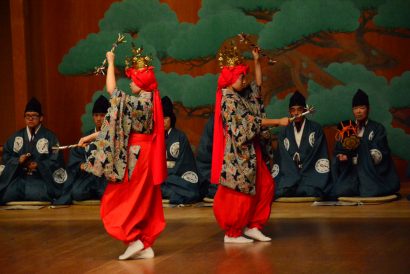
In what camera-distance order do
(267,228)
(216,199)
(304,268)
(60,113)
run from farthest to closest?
(60,113)
(267,228)
(216,199)
(304,268)

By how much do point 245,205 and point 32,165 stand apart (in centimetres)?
412

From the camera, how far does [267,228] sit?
7.98 meters

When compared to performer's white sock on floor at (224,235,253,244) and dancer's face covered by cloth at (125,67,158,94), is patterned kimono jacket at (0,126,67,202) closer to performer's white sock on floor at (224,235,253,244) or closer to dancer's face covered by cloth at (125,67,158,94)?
performer's white sock on floor at (224,235,253,244)

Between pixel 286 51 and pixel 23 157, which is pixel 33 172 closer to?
pixel 23 157

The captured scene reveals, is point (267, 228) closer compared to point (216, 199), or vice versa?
point (216, 199)

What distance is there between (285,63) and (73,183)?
334cm

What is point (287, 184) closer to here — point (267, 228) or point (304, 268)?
point (267, 228)

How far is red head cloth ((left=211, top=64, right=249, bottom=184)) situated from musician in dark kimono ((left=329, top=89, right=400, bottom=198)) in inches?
113

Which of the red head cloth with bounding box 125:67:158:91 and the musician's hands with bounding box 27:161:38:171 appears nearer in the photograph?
the red head cloth with bounding box 125:67:158:91

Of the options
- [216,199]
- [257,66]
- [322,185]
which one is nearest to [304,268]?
[216,199]

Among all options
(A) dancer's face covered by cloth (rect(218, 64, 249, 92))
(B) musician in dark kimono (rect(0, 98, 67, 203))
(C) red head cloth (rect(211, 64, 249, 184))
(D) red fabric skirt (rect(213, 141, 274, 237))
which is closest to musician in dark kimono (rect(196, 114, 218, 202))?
(B) musician in dark kimono (rect(0, 98, 67, 203))

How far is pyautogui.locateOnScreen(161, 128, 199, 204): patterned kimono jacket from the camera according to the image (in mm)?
9984

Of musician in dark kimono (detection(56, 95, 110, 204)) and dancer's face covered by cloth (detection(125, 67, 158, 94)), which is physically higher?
dancer's face covered by cloth (detection(125, 67, 158, 94))

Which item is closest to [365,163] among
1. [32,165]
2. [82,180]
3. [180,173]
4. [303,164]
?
[303,164]
